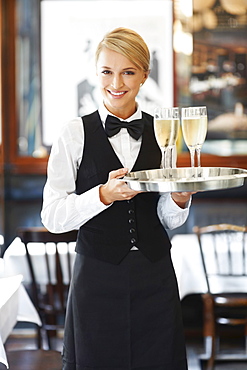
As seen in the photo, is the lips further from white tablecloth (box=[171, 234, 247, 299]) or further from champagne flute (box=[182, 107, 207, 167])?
white tablecloth (box=[171, 234, 247, 299])

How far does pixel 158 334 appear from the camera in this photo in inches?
80.0

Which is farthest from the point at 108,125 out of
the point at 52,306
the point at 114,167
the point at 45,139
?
the point at 45,139

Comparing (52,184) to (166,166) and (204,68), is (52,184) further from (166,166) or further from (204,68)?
(204,68)

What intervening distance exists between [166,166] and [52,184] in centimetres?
35

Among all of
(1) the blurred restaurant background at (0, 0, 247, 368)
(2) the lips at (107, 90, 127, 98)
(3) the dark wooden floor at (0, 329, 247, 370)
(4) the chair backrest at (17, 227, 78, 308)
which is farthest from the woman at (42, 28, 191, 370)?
(1) the blurred restaurant background at (0, 0, 247, 368)

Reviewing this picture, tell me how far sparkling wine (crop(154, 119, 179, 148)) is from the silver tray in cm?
9

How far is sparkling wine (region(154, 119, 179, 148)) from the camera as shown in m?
1.86

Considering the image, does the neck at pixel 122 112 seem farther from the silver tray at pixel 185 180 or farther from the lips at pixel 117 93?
the silver tray at pixel 185 180

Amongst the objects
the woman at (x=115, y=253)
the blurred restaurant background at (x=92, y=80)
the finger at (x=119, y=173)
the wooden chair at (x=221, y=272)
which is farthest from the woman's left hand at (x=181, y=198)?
the blurred restaurant background at (x=92, y=80)

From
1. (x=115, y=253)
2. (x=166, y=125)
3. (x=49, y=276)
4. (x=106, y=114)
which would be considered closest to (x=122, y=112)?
(x=106, y=114)

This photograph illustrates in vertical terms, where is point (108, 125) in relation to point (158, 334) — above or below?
above

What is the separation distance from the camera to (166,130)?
1.86 metres

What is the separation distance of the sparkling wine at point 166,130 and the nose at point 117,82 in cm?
17

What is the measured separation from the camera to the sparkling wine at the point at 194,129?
186cm
